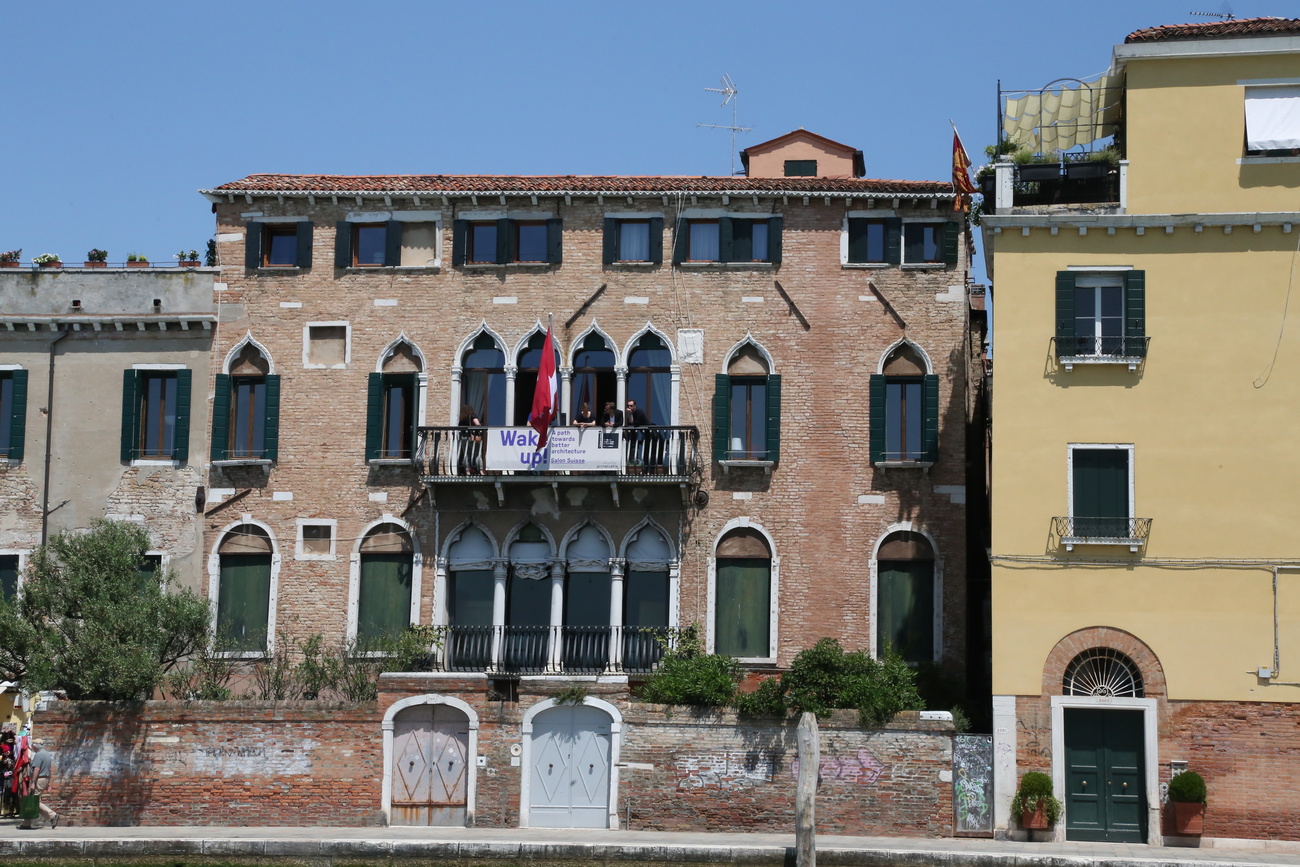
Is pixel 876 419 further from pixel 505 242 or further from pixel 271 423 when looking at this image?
pixel 271 423

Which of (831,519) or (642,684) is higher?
(831,519)

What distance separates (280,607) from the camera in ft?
103

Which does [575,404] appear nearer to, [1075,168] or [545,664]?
[545,664]

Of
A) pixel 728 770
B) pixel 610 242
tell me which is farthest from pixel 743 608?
pixel 610 242

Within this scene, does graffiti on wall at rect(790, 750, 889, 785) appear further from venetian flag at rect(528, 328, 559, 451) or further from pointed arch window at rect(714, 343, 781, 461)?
venetian flag at rect(528, 328, 559, 451)

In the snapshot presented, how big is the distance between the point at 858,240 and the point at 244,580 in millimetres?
13109

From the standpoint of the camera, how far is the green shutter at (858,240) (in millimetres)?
31484

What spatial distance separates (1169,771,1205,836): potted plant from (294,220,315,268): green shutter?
59.5 ft

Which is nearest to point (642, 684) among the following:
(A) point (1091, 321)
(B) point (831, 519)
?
(B) point (831, 519)

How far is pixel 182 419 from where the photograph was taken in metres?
31.9

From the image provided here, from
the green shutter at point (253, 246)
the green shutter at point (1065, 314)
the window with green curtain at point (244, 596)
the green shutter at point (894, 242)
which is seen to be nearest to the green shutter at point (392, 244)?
the green shutter at point (253, 246)

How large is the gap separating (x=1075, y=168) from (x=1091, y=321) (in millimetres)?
2619

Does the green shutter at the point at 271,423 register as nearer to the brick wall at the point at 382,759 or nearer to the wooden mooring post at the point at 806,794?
the brick wall at the point at 382,759

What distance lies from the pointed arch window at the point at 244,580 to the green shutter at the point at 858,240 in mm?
12155
